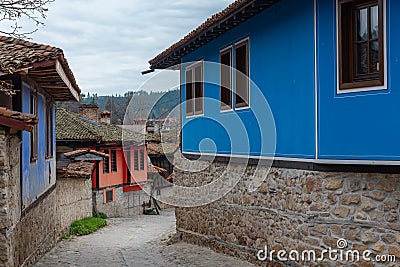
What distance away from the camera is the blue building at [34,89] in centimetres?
949

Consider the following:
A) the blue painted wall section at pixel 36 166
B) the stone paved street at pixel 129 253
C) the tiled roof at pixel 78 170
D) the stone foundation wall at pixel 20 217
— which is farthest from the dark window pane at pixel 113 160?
the blue painted wall section at pixel 36 166

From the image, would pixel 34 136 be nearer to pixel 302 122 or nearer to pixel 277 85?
pixel 277 85

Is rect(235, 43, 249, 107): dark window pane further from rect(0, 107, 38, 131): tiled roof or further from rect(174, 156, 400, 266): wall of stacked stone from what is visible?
rect(0, 107, 38, 131): tiled roof

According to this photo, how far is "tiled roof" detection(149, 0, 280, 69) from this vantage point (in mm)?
9984

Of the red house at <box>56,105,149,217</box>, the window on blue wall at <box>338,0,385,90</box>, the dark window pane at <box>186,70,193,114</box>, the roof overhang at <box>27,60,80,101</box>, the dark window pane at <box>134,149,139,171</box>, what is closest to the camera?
the window on blue wall at <box>338,0,385,90</box>

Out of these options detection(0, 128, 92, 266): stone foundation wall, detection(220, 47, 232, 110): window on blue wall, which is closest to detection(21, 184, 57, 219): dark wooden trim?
detection(0, 128, 92, 266): stone foundation wall

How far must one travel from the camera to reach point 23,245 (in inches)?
407

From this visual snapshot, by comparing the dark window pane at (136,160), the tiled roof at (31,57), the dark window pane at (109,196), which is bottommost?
the dark window pane at (109,196)

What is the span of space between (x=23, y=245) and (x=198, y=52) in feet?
22.1

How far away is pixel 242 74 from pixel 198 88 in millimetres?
3149

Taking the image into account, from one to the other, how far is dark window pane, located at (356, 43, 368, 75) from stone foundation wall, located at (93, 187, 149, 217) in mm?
21823

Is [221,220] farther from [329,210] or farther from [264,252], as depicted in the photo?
[329,210]

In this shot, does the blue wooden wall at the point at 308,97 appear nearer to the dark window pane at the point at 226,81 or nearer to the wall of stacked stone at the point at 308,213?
the dark window pane at the point at 226,81

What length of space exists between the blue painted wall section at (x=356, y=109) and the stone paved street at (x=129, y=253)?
14.3 feet
